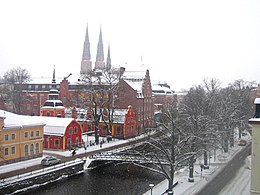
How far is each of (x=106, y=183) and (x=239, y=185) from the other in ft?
35.4

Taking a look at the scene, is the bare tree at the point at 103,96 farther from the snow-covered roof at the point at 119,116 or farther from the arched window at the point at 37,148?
the arched window at the point at 37,148

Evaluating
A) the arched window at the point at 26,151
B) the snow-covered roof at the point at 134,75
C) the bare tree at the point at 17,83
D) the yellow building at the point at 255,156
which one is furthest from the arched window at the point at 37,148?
the bare tree at the point at 17,83

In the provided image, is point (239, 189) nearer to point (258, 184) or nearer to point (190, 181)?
point (190, 181)

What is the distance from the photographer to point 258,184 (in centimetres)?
1342

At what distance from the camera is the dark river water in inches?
987

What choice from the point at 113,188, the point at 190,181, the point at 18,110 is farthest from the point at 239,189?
the point at 18,110

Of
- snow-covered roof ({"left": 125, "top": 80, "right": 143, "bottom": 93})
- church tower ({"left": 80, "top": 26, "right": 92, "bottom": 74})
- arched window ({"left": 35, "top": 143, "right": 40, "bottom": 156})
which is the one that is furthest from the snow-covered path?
church tower ({"left": 80, "top": 26, "right": 92, "bottom": 74})

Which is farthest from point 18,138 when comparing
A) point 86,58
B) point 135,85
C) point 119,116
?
point 86,58

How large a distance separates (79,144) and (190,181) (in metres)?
19.0

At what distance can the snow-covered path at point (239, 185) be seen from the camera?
23.5 meters

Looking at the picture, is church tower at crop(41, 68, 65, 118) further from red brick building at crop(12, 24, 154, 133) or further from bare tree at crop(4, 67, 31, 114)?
bare tree at crop(4, 67, 31, 114)

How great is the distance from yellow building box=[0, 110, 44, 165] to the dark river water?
21.0ft

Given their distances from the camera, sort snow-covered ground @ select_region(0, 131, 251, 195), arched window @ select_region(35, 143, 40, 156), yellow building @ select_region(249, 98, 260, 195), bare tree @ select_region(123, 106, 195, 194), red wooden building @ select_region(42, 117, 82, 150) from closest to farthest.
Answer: yellow building @ select_region(249, 98, 260, 195), bare tree @ select_region(123, 106, 195, 194), snow-covered ground @ select_region(0, 131, 251, 195), arched window @ select_region(35, 143, 40, 156), red wooden building @ select_region(42, 117, 82, 150)

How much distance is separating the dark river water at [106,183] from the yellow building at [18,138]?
21.0ft
